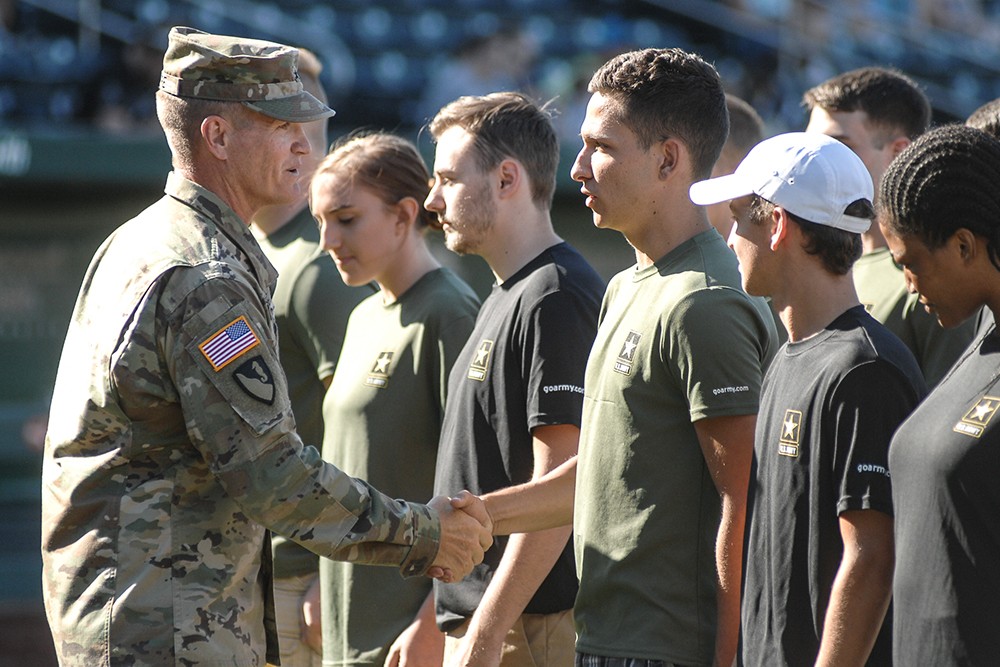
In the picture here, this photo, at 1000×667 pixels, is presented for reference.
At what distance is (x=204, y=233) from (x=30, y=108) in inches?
290

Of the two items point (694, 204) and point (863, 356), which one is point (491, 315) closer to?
point (694, 204)

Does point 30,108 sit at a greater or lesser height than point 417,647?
greater

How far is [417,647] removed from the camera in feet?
12.1

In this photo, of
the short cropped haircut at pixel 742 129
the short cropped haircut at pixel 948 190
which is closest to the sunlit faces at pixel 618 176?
the short cropped haircut at pixel 948 190

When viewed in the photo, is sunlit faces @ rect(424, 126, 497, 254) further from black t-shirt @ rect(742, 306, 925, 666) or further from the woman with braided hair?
the woman with braided hair

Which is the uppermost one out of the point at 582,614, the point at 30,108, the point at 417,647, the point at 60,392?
the point at 30,108

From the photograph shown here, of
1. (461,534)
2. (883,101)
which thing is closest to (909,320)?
(883,101)

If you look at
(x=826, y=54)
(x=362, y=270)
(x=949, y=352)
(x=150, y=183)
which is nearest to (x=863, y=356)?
(x=949, y=352)

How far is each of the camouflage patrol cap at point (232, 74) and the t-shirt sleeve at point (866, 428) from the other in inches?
53.0

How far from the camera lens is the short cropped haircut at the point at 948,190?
2.39 metres

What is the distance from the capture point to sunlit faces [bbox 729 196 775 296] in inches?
111

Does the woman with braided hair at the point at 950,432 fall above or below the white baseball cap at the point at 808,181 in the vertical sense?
below

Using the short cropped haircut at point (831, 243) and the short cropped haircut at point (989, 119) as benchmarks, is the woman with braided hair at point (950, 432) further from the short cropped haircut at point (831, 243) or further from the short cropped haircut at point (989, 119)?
the short cropped haircut at point (989, 119)

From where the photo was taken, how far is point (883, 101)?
4.28 meters
